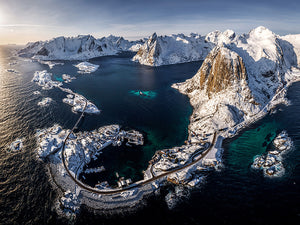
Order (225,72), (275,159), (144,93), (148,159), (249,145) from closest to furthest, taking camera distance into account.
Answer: (275,159), (148,159), (249,145), (225,72), (144,93)

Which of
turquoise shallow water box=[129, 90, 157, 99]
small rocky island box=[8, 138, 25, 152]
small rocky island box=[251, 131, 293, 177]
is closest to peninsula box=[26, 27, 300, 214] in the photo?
small rocky island box=[8, 138, 25, 152]

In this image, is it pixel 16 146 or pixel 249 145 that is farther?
pixel 249 145

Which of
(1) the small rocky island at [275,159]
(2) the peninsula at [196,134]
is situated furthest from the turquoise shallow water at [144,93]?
(1) the small rocky island at [275,159]

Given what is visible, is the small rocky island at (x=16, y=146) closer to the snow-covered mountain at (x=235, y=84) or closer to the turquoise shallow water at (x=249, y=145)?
the snow-covered mountain at (x=235, y=84)

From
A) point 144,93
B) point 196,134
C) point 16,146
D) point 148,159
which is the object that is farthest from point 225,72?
point 16,146

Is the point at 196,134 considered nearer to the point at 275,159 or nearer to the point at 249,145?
the point at 249,145

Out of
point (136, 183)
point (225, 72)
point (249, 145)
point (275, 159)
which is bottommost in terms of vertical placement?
point (136, 183)
